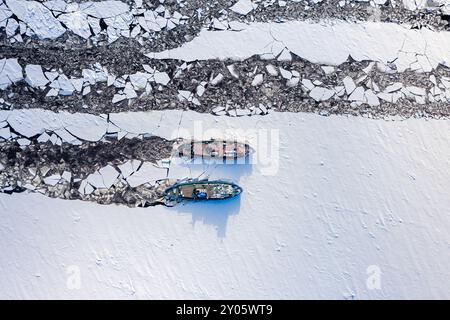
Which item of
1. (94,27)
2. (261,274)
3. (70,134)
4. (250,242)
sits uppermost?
(94,27)

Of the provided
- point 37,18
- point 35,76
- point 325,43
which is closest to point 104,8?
point 37,18

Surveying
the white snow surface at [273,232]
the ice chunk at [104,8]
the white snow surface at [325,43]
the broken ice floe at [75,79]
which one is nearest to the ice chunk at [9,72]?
the broken ice floe at [75,79]

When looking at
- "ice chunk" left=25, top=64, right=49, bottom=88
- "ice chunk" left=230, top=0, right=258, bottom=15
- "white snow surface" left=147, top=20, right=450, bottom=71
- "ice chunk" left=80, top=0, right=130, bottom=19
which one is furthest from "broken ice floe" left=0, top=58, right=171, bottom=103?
"ice chunk" left=230, top=0, right=258, bottom=15

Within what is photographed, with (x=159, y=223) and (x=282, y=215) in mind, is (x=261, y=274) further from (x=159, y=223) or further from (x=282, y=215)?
(x=159, y=223)

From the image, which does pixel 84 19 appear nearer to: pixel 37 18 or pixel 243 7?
pixel 37 18

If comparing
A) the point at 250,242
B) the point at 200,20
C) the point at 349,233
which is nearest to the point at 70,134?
the point at 200,20

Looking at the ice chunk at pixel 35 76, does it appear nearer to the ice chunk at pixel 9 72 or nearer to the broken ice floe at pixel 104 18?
the ice chunk at pixel 9 72

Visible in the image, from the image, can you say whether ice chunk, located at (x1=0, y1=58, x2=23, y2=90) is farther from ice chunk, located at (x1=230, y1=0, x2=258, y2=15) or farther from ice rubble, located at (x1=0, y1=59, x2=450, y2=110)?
ice chunk, located at (x1=230, y1=0, x2=258, y2=15)
